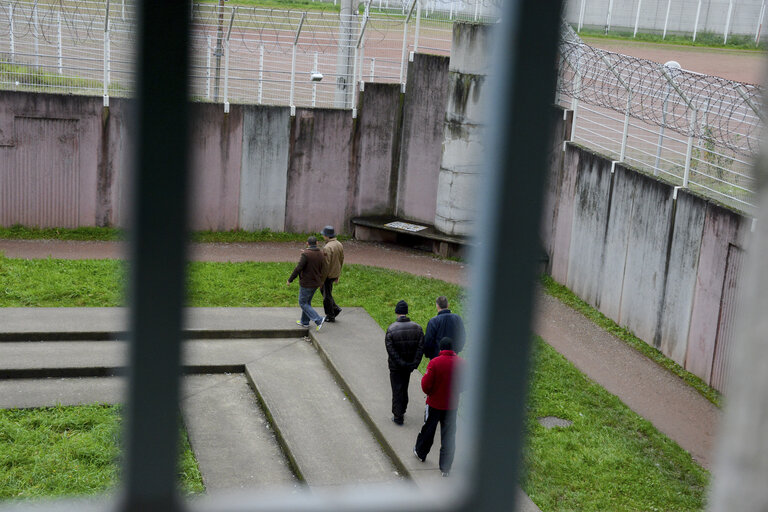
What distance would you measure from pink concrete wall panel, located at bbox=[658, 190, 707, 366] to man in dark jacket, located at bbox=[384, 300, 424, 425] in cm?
430

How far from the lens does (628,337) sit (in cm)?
1273

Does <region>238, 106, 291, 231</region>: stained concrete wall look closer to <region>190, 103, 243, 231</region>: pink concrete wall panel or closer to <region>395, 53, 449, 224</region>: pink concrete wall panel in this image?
<region>190, 103, 243, 231</region>: pink concrete wall panel

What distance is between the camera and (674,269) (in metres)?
11.9

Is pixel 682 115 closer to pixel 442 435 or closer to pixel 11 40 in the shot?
pixel 442 435

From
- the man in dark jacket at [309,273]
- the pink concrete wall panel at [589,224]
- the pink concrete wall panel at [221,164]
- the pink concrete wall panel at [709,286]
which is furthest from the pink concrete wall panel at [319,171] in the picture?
the pink concrete wall panel at [709,286]

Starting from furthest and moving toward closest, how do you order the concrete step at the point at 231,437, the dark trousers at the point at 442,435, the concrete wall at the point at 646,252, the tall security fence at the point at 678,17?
the tall security fence at the point at 678,17, the concrete wall at the point at 646,252, the concrete step at the point at 231,437, the dark trousers at the point at 442,435

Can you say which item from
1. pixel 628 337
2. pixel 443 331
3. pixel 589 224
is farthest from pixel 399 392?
pixel 589 224

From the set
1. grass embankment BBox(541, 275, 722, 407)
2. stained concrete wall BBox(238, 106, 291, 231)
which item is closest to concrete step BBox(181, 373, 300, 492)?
grass embankment BBox(541, 275, 722, 407)

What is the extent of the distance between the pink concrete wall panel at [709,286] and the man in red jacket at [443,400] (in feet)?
13.9

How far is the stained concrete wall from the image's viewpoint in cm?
1673

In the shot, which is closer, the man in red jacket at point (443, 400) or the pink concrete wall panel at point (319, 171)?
the man in red jacket at point (443, 400)

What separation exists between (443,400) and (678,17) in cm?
2286

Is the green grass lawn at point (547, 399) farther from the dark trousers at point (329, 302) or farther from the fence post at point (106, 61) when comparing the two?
Result: the fence post at point (106, 61)

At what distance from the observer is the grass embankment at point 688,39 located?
26.5 meters
